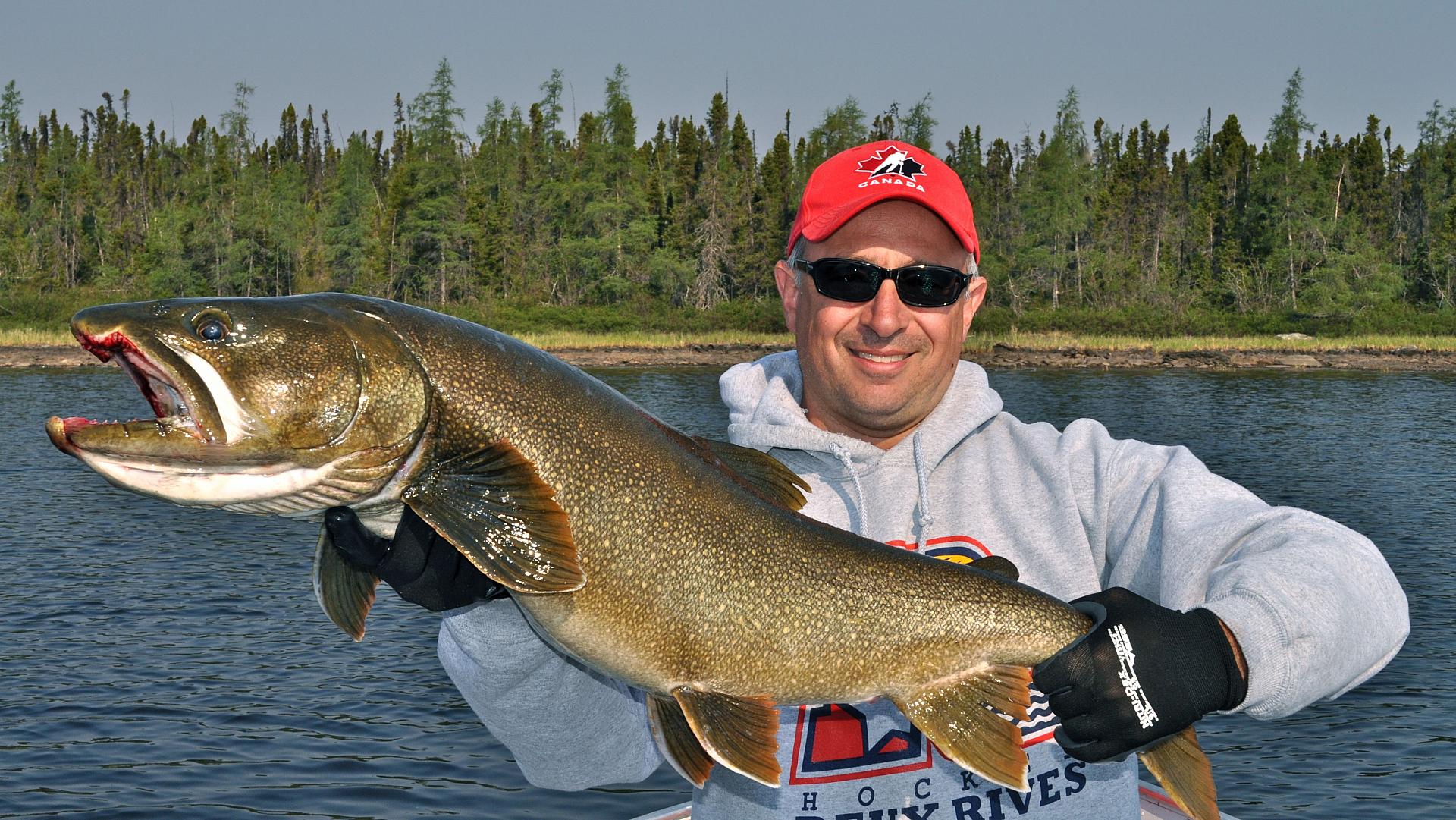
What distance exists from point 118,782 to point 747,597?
385 inches

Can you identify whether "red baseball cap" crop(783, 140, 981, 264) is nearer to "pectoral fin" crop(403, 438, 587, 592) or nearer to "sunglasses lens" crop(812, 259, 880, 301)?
"sunglasses lens" crop(812, 259, 880, 301)

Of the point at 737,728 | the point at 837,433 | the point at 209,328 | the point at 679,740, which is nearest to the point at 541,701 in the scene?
the point at 679,740

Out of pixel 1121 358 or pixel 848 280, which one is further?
pixel 1121 358

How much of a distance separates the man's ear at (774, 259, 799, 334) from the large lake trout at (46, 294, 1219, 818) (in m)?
0.99

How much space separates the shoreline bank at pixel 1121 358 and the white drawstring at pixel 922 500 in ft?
170

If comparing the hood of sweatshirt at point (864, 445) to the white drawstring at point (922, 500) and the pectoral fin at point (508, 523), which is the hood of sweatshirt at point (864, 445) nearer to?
the white drawstring at point (922, 500)

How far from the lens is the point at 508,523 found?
2.96 m

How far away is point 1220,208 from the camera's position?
89.5 meters

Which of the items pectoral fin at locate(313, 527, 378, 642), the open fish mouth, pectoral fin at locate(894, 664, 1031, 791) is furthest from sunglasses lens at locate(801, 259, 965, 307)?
the open fish mouth

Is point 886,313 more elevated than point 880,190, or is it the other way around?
point 880,190

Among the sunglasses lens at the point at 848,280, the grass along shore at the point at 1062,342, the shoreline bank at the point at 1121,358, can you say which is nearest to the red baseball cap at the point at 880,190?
the sunglasses lens at the point at 848,280

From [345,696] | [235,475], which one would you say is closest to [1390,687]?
[345,696]

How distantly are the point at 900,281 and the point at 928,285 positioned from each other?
0.10 m

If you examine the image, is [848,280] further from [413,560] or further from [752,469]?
[413,560]
